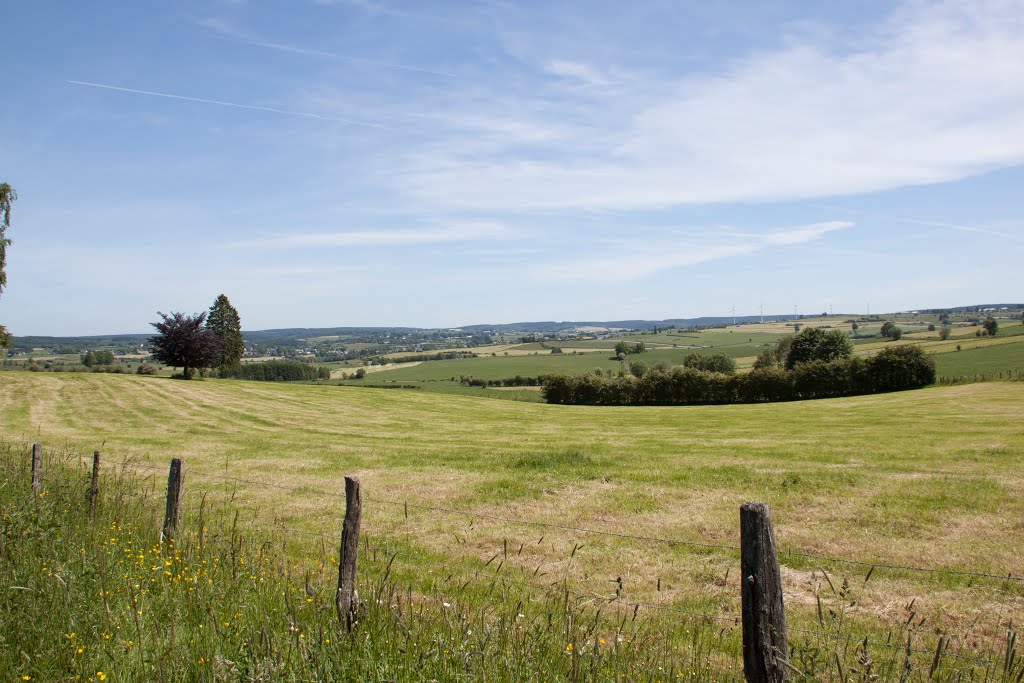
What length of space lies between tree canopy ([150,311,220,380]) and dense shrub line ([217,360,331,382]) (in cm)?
3141

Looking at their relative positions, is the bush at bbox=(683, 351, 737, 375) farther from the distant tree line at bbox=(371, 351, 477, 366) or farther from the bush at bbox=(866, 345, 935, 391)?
the distant tree line at bbox=(371, 351, 477, 366)

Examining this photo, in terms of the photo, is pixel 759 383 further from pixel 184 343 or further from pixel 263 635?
pixel 263 635

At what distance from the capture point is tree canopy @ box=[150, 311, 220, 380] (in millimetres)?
50188

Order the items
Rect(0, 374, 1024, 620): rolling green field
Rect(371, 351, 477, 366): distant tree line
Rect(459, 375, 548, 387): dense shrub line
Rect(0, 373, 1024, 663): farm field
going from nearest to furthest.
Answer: Rect(0, 373, 1024, 663): farm field → Rect(0, 374, 1024, 620): rolling green field → Rect(459, 375, 548, 387): dense shrub line → Rect(371, 351, 477, 366): distant tree line

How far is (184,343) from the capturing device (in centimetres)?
5034

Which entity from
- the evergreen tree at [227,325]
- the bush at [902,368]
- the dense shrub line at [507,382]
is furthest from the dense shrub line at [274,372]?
the bush at [902,368]

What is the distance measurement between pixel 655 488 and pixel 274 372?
290ft

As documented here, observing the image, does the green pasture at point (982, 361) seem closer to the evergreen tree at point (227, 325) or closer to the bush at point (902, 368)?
the bush at point (902, 368)

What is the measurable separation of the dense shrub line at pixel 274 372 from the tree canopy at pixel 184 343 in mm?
31413

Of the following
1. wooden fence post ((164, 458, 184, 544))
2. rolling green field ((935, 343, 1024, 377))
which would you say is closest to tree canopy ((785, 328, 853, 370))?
rolling green field ((935, 343, 1024, 377))

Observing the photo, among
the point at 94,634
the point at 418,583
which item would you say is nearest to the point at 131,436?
the point at 418,583

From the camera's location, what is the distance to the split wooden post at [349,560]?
527cm

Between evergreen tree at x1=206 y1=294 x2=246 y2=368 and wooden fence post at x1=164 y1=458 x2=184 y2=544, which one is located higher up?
evergreen tree at x1=206 y1=294 x2=246 y2=368

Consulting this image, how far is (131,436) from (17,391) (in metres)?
20.0
